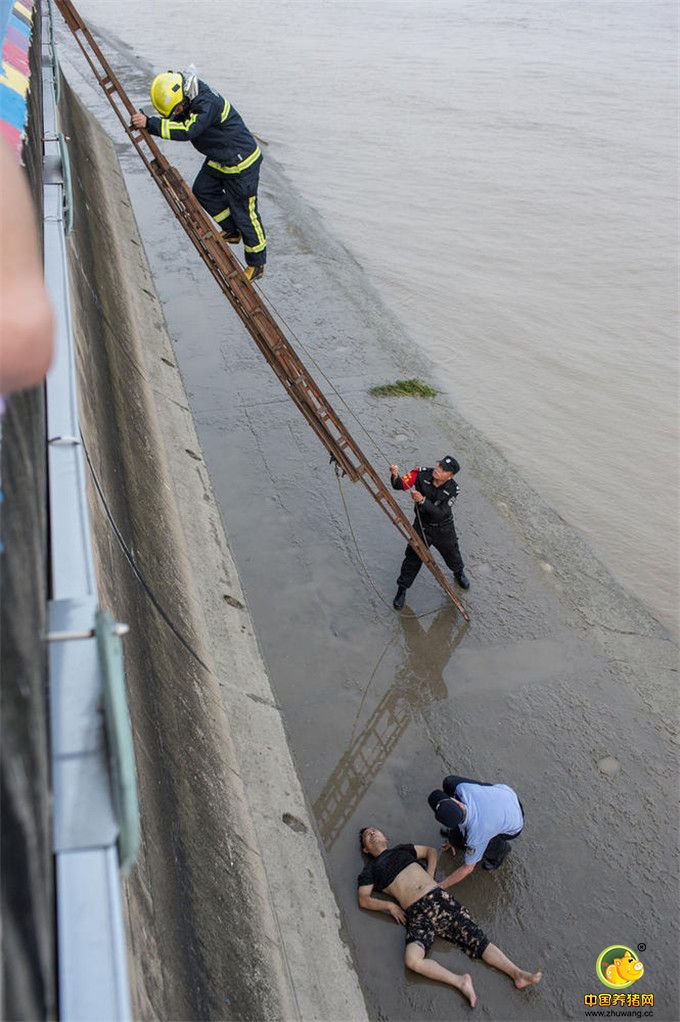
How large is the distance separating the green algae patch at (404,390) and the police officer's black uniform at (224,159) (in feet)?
11.5

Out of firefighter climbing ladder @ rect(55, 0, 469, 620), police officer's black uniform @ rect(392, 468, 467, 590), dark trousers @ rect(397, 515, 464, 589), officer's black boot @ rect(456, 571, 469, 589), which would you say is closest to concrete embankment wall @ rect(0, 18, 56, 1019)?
firefighter climbing ladder @ rect(55, 0, 469, 620)

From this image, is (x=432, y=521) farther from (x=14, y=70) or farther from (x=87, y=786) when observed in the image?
(x=87, y=786)

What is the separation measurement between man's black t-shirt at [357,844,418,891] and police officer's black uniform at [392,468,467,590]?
251cm

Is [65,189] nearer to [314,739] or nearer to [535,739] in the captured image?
[314,739]

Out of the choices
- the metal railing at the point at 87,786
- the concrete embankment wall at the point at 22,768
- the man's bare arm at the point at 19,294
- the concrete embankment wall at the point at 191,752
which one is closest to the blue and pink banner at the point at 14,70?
the concrete embankment wall at the point at 191,752

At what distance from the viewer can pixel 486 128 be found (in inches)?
865

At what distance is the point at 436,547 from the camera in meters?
7.25

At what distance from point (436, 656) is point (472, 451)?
3.26 metres

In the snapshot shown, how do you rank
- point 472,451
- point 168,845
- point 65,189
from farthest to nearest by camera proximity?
point 472,451 < point 65,189 < point 168,845

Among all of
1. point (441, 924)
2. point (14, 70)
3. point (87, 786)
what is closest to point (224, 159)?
point (14, 70)

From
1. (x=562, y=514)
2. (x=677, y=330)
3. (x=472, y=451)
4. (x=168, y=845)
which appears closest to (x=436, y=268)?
(x=677, y=330)

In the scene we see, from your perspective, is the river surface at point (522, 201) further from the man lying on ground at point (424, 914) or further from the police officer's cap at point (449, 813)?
the man lying on ground at point (424, 914)

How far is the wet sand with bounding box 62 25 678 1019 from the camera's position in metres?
5.13

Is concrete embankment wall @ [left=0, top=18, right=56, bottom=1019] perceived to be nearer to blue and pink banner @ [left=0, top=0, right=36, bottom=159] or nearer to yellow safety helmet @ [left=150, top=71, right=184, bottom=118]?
blue and pink banner @ [left=0, top=0, right=36, bottom=159]
